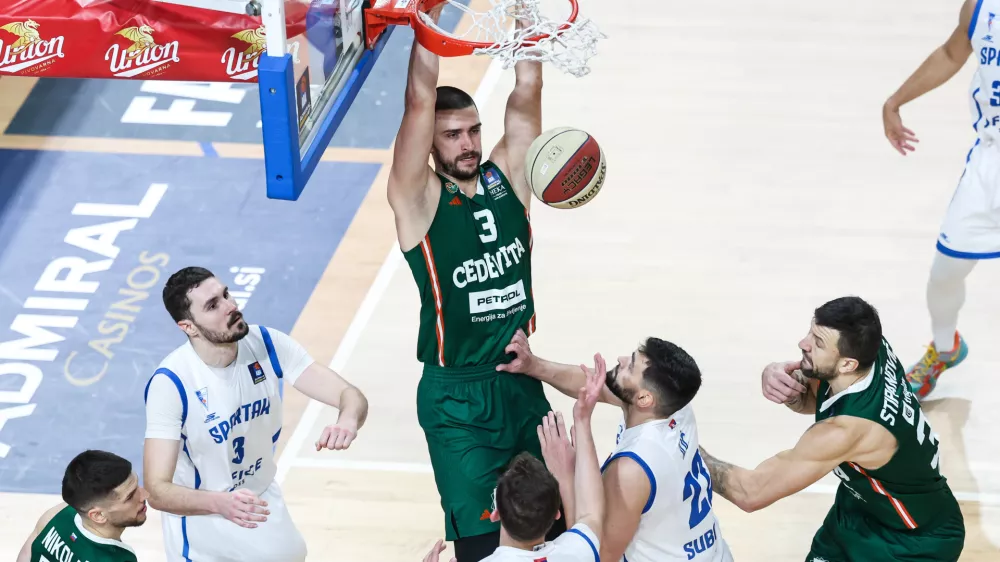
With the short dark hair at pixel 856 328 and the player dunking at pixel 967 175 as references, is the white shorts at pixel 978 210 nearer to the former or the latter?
the player dunking at pixel 967 175

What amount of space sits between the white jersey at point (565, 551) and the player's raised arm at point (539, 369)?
105 centimetres

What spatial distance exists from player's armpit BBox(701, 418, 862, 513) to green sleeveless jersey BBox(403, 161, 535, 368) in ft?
3.74

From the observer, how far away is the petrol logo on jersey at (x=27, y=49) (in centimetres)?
695

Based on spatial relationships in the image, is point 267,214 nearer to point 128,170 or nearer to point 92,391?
point 128,170

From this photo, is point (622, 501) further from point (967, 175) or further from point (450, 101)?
point (967, 175)

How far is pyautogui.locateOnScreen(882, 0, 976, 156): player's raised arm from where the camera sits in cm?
709

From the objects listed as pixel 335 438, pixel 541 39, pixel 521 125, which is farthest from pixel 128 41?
pixel 335 438

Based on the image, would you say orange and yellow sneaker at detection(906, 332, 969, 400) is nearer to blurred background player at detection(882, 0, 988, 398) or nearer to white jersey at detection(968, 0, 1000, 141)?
blurred background player at detection(882, 0, 988, 398)

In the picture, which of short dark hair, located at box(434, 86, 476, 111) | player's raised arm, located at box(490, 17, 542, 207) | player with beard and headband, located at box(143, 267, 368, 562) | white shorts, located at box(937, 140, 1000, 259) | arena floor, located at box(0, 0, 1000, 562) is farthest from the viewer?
arena floor, located at box(0, 0, 1000, 562)

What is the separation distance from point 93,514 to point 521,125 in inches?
95.5

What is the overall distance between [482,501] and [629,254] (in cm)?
345

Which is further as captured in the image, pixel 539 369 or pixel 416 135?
pixel 539 369

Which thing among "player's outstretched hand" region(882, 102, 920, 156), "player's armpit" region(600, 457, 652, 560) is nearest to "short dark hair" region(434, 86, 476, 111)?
"player's armpit" region(600, 457, 652, 560)

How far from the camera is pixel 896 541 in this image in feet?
18.4
